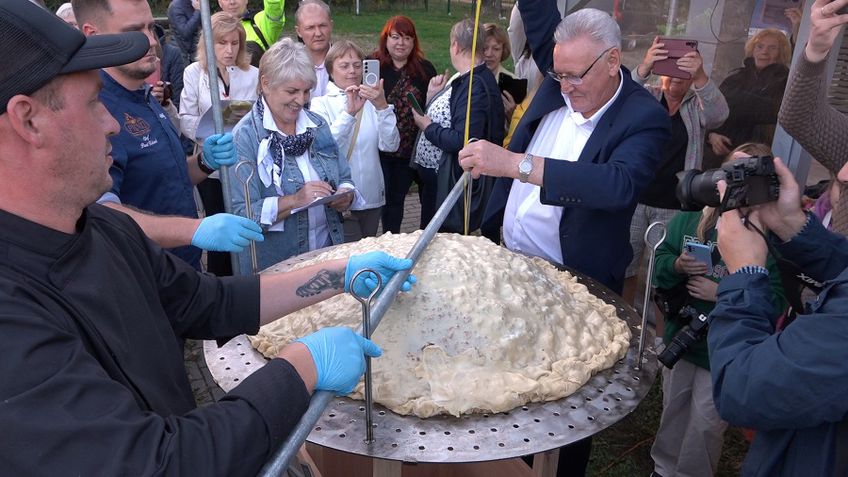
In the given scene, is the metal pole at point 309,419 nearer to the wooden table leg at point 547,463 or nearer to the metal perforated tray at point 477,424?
the metal perforated tray at point 477,424

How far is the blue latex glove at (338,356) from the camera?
1.35 m

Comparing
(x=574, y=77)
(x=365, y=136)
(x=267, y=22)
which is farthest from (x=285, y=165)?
(x=267, y=22)

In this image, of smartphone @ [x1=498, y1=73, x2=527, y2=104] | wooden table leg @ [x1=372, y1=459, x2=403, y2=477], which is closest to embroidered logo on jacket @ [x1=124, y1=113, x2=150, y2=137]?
wooden table leg @ [x1=372, y1=459, x2=403, y2=477]

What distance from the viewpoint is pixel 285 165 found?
10.2 ft

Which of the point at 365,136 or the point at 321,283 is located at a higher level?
the point at 321,283

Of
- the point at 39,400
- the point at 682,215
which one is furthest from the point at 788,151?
the point at 39,400

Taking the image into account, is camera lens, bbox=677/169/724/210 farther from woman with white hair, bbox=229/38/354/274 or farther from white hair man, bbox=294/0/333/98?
white hair man, bbox=294/0/333/98

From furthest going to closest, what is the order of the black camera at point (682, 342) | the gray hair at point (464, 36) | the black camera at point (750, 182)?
the gray hair at point (464, 36), the black camera at point (682, 342), the black camera at point (750, 182)

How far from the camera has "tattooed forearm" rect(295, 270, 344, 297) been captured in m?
1.85

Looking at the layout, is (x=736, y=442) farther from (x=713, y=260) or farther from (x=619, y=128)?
(x=619, y=128)

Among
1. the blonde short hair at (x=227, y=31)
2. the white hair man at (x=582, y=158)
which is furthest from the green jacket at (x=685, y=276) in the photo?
the blonde short hair at (x=227, y=31)

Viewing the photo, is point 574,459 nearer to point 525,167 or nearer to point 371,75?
point 525,167

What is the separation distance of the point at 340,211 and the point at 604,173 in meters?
1.49

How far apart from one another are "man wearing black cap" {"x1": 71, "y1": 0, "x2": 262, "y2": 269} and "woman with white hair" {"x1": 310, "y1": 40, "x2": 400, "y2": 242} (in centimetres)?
139
